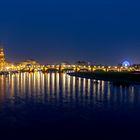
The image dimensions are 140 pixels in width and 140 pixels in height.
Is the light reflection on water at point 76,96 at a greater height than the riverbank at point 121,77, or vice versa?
the riverbank at point 121,77

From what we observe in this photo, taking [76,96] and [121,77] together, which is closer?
[76,96]

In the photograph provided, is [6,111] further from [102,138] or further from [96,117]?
[102,138]

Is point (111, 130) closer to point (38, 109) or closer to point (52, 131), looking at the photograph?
point (52, 131)

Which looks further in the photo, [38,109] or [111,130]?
[38,109]

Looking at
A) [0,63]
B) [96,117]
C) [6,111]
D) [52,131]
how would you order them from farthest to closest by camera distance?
1. [0,63]
2. [6,111]
3. [96,117]
4. [52,131]

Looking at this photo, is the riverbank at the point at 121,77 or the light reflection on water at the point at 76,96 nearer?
the light reflection on water at the point at 76,96

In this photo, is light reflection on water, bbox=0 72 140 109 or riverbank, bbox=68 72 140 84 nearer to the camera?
light reflection on water, bbox=0 72 140 109

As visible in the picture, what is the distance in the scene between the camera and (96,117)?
65.9 feet

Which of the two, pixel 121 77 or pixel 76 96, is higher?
pixel 121 77

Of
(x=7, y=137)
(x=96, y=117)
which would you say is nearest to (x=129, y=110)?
(x=96, y=117)

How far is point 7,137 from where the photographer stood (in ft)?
48.8

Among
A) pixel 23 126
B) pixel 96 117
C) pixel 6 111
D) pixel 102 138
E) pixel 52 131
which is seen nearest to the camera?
pixel 102 138

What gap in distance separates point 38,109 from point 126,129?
880cm

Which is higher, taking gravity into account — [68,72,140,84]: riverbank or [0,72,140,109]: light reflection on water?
[68,72,140,84]: riverbank
